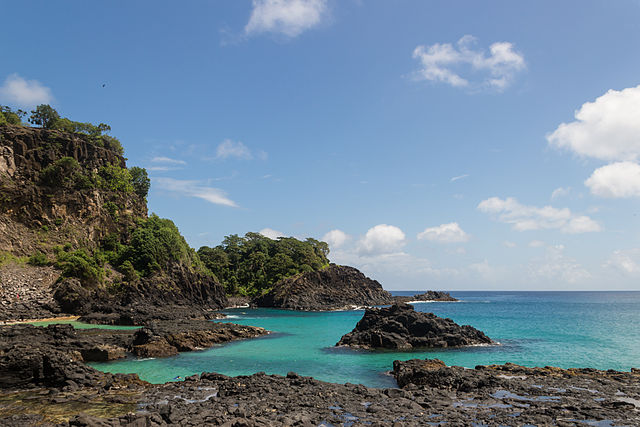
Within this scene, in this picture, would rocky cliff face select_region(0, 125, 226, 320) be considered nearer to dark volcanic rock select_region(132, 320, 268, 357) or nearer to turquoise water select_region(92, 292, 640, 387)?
dark volcanic rock select_region(132, 320, 268, 357)

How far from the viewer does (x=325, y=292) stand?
10275 centimetres

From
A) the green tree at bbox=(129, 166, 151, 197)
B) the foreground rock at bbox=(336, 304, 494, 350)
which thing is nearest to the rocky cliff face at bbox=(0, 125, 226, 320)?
the green tree at bbox=(129, 166, 151, 197)

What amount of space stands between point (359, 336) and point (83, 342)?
22017 millimetres

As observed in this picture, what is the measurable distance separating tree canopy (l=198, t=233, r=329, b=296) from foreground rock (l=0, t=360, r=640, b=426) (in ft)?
292

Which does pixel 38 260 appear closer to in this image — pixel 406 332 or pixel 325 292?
pixel 406 332

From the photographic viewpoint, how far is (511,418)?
13.2 metres

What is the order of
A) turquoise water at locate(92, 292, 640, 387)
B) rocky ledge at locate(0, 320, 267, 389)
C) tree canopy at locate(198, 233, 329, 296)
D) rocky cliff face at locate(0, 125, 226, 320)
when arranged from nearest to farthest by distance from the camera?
rocky ledge at locate(0, 320, 267, 389)
turquoise water at locate(92, 292, 640, 387)
rocky cliff face at locate(0, 125, 226, 320)
tree canopy at locate(198, 233, 329, 296)

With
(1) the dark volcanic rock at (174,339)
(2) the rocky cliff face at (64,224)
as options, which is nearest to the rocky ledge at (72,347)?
(1) the dark volcanic rock at (174,339)

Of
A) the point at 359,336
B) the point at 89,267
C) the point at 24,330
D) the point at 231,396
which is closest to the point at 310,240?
the point at 89,267

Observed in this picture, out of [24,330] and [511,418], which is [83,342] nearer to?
[24,330]

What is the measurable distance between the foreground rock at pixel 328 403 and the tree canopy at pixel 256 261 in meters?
89.0

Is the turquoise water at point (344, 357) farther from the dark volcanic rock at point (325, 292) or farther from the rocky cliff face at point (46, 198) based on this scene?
the dark volcanic rock at point (325, 292)

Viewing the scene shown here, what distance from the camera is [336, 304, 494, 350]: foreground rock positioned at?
112ft

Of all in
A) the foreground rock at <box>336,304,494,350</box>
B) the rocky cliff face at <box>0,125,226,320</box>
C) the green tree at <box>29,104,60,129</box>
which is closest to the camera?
the foreground rock at <box>336,304,494,350</box>
